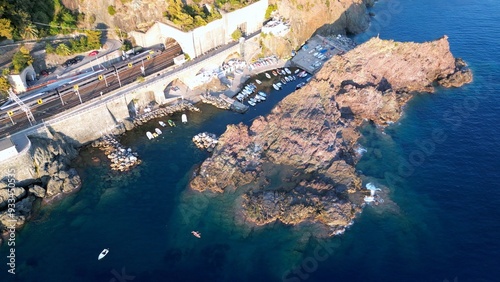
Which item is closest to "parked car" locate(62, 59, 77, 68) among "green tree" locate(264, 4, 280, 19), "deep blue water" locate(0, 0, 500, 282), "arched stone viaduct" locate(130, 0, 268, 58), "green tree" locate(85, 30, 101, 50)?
"green tree" locate(85, 30, 101, 50)

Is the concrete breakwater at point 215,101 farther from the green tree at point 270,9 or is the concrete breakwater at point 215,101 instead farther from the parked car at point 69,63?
the green tree at point 270,9

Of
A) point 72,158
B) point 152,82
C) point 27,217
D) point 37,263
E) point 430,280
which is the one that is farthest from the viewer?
point 152,82

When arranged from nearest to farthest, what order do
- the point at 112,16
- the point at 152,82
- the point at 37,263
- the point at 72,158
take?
the point at 37,263, the point at 72,158, the point at 152,82, the point at 112,16

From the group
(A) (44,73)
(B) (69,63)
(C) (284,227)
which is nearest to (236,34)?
(B) (69,63)

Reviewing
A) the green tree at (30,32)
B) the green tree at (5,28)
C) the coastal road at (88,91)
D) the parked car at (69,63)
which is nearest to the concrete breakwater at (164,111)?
the coastal road at (88,91)

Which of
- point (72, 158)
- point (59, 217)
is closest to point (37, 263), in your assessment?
point (59, 217)

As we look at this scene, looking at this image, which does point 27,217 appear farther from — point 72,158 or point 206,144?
point 206,144
